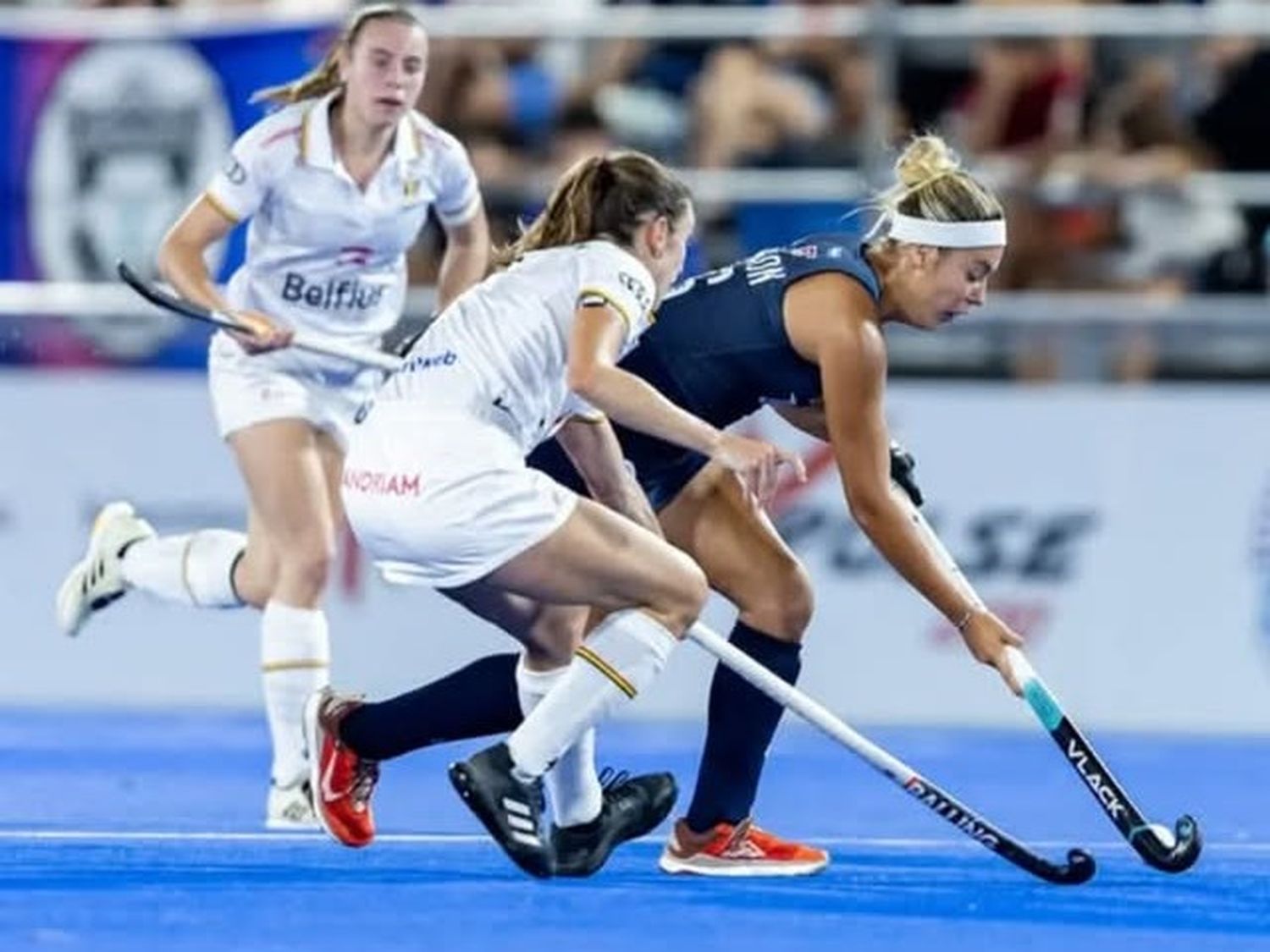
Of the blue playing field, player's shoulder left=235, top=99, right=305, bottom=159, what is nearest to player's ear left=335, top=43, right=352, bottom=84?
player's shoulder left=235, top=99, right=305, bottom=159

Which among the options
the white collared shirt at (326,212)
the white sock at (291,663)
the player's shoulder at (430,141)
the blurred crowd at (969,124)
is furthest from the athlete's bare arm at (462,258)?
the blurred crowd at (969,124)

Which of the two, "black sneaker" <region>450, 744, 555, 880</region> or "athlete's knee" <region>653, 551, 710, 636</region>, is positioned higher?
Result: "athlete's knee" <region>653, 551, 710, 636</region>

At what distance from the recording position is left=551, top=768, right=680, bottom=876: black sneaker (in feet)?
23.9

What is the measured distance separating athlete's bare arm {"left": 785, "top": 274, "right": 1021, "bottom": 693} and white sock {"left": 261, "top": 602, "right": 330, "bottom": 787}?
5.63 ft

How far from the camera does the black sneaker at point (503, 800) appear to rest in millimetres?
7059

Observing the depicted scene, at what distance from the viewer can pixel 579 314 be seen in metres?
6.88

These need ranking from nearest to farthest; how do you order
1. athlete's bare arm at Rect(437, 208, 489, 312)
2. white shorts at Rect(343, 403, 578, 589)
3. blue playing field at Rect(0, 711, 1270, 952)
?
1. blue playing field at Rect(0, 711, 1270, 952)
2. white shorts at Rect(343, 403, 578, 589)
3. athlete's bare arm at Rect(437, 208, 489, 312)

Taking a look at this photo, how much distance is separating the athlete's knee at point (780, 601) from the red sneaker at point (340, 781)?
903mm

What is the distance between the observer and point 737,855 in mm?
7578

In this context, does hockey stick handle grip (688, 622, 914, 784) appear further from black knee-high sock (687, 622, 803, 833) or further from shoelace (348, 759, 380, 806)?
shoelace (348, 759, 380, 806)

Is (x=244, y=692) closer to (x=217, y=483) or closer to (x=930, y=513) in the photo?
(x=217, y=483)

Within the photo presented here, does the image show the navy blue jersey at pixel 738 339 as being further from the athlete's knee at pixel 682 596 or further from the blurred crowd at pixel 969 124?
the blurred crowd at pixel 969 124

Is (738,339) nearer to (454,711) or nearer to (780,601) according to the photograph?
(780,601)

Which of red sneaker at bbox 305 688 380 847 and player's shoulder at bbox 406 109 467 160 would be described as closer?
red sneaker at bbox 305 688 380 847
